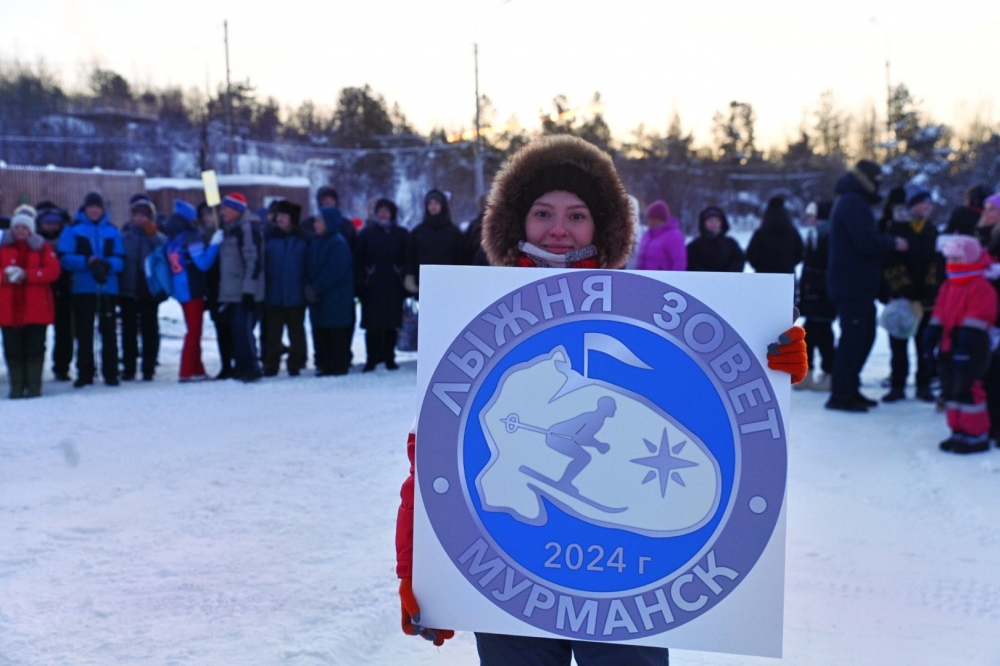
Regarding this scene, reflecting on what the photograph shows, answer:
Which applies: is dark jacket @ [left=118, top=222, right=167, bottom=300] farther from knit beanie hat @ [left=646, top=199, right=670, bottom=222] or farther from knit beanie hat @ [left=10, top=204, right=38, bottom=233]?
knit beanie hat @ [left=646, top=199, right=670, bottom=222]

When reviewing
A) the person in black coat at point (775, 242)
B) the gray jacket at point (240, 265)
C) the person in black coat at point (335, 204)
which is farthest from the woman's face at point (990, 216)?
the gray jacket at point (240, 265)

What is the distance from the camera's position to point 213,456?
578cm

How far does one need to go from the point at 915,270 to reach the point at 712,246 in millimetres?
1896

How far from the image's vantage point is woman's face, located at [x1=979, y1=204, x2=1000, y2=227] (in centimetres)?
634

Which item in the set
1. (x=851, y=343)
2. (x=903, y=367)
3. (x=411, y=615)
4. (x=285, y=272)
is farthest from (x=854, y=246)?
(x=411, y=615)

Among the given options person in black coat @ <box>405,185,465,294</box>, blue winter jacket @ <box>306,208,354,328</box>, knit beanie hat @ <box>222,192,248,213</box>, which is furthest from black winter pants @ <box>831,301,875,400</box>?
knit beanie hat @ <box>222,192,248,213</box>

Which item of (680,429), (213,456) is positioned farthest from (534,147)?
(213,456)

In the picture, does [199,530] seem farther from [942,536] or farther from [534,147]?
[942,536]

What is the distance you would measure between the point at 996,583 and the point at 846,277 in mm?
3853

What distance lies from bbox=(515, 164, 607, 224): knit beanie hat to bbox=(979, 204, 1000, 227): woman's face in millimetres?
5258

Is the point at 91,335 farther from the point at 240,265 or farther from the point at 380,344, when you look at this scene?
the point at 380,344

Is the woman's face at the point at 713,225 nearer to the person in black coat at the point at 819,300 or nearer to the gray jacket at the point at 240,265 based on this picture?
the person in black coat at the point at 819,300

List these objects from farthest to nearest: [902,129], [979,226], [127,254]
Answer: [902,129] < [127,254] < [979,226]

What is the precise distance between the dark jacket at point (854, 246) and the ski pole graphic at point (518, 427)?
233 inches
